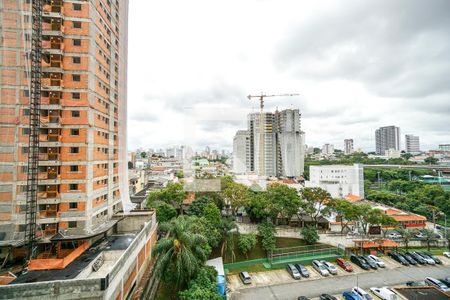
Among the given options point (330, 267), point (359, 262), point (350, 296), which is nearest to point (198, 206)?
point (330, 267)

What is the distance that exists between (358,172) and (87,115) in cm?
3721

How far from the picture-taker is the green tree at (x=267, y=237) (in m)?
15.8

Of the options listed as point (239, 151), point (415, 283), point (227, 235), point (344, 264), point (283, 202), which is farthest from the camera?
point (239, 151)

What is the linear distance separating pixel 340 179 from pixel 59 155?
38.7m

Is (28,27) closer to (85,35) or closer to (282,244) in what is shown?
(85,35)

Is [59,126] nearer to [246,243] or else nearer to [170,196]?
[170,196]

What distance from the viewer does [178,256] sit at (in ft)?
29.8

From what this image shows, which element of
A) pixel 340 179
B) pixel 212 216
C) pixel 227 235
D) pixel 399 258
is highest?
pixel 340 179

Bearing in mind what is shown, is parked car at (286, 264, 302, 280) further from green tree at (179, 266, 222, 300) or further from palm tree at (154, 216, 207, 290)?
palm tree at (154, 216, 207, 290)

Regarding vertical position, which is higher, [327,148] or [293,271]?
[327,148]

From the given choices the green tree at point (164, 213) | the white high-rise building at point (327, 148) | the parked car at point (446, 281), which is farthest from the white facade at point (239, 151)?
the white high-rise building at point (327, 148)

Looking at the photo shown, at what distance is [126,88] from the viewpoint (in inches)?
707

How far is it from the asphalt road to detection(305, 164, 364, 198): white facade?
678 inches

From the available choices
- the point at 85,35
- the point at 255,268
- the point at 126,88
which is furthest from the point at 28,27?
the point at 255,268
